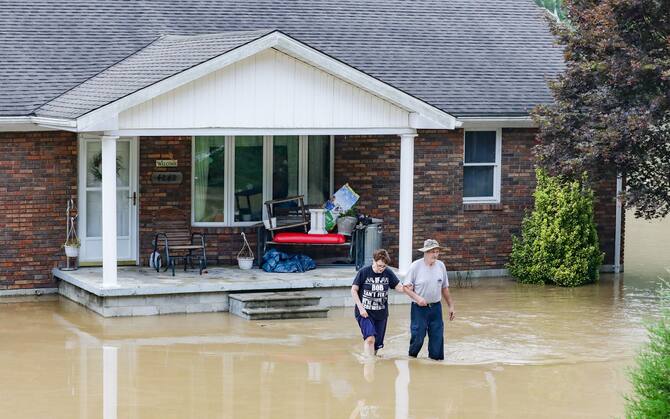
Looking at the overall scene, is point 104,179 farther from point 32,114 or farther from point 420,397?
point 420,397

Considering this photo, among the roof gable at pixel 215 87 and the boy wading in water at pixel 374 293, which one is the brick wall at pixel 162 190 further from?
the boy wading in water at pixel 374 293

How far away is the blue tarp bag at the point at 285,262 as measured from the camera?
2186 centimetres

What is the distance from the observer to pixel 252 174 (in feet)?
75.9

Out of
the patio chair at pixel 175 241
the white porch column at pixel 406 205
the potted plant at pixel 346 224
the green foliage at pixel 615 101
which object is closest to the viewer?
the green foliage at pixel 615 101

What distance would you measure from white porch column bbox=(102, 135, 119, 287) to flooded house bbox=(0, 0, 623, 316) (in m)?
0.03

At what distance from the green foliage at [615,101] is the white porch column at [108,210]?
718 cm

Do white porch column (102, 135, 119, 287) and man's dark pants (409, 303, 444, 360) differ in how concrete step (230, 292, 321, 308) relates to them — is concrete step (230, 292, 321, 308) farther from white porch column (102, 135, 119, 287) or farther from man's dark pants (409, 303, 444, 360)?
man's dark pants (409, 303, 444, 360)

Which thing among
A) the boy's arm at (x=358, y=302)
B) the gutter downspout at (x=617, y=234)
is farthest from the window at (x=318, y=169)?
the boy's arm at (x=358, y=302)

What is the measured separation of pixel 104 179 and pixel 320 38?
6.88 m

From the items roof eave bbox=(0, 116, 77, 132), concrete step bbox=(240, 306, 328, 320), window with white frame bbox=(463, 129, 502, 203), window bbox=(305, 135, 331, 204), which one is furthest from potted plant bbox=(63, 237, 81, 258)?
window with white frame bbox=(463, 129, 502, 203)

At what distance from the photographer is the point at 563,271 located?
23484 millimetres

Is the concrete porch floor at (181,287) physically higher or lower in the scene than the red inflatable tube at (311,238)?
lower

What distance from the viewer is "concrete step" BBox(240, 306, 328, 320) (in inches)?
774

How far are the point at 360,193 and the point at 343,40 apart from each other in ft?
11.1
